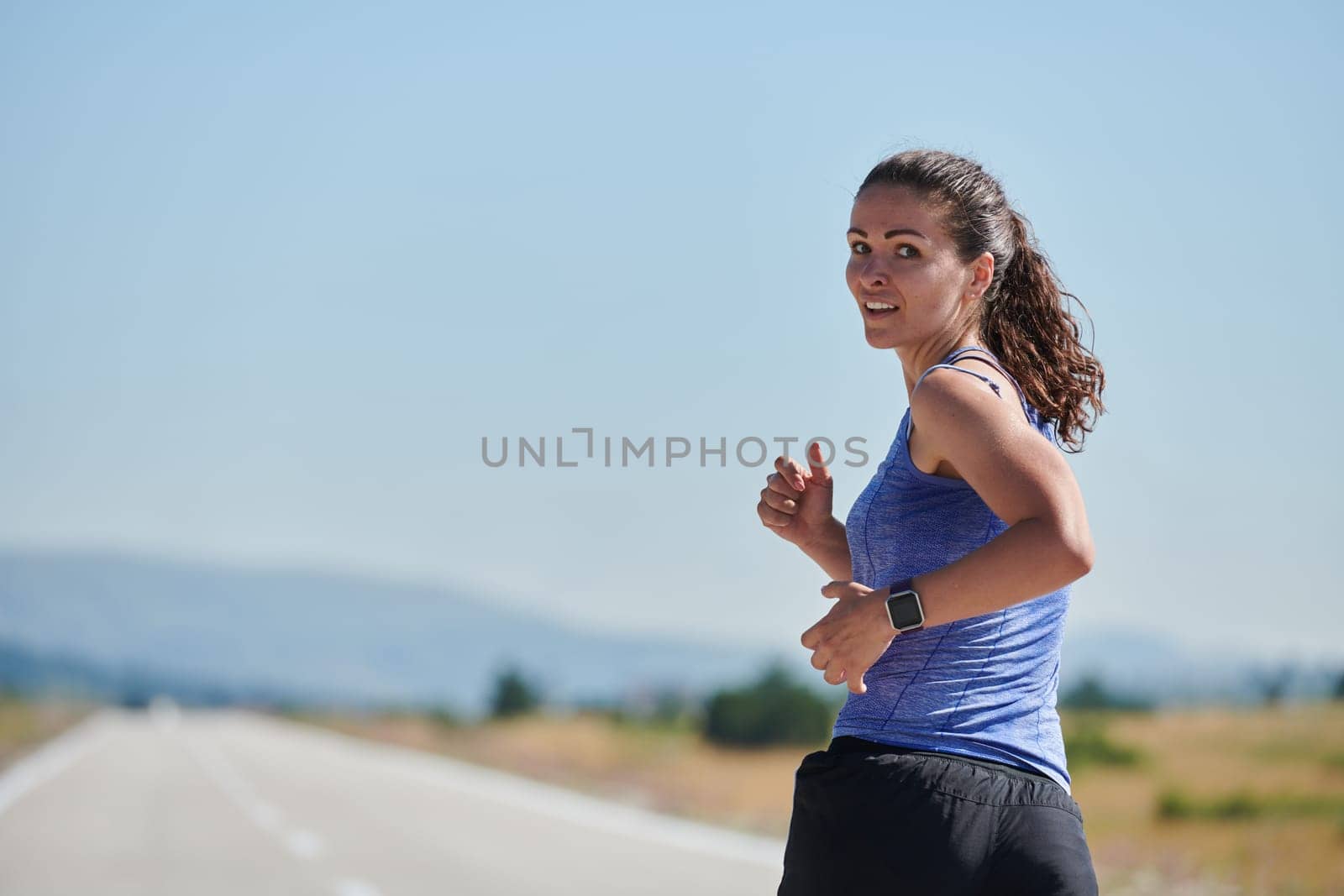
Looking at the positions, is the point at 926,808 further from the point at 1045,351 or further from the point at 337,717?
the point at 337,717

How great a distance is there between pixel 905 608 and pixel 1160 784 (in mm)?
20340

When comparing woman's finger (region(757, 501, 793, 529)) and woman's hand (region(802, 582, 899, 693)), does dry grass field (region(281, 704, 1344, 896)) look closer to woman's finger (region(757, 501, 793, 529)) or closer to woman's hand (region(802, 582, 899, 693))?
woman's finger (region(757, 501, 793, 529))

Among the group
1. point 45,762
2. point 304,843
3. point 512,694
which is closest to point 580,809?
point 304,843

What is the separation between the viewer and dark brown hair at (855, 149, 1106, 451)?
8.77 feet

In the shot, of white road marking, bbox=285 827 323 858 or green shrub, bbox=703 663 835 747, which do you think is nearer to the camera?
white road marking, bbox=285 827 323 858

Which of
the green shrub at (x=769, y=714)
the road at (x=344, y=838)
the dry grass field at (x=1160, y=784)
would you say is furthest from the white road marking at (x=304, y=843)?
the green shrub at (x=769, y=714)

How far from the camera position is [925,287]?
2.65 meters

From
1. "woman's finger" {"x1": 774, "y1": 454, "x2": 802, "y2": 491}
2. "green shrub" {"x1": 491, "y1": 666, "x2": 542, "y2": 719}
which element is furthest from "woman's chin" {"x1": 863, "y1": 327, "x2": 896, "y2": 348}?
"green shrub" {"x1": 491, "y1": 666, "x2": 542, "y2": 719}

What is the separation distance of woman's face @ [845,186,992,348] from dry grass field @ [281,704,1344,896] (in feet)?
29.2

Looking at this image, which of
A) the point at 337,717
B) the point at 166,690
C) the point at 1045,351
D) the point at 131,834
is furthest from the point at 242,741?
the point at 166,690

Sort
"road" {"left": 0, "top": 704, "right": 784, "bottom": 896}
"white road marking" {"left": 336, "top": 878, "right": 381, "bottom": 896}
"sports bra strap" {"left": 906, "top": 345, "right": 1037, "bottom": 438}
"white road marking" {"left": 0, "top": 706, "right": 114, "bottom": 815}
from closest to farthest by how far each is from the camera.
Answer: "sports bra strap" {"left": 906, "top": 345, "right": 1037, "bottom": 438} → "white road marking" {"left": 336, "top": 878, "right": 381, "bottom": 896} → "road" {"left": 0, "top": 704, "right": 784, "bottom": 896} → "white road marking" {"left": 0, "top": 706, "right": 114, "bottom": 815}

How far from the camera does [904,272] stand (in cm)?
264

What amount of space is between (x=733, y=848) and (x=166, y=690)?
121 meters

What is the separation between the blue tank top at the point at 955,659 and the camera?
249 centimetres
